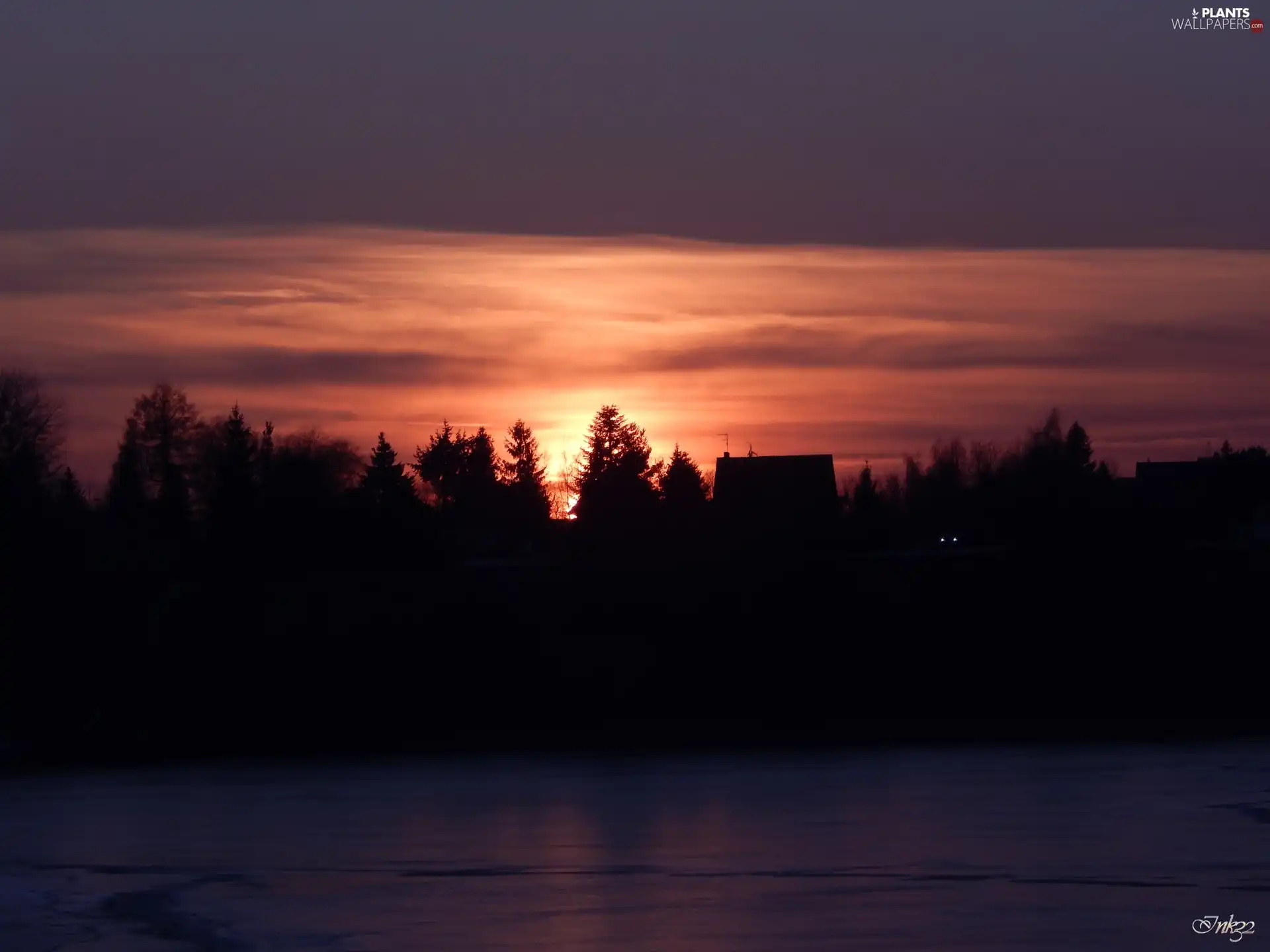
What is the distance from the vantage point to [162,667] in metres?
33.3

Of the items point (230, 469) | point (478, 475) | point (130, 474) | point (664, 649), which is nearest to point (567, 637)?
point (664, 649)

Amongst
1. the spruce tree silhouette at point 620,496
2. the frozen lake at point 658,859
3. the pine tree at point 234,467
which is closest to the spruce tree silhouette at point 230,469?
the pine tree at point 234,467

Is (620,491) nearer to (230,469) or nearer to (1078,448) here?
(230,469)

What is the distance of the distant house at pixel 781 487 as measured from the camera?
61375 millimetres

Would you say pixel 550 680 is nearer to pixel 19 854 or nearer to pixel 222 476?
pixel 19 854

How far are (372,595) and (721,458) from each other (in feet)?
120

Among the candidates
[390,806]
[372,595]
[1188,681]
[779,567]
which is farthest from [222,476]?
[390,806]

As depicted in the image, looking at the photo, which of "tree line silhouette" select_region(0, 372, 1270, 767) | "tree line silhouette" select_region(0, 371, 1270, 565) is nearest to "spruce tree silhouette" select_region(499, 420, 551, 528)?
"tree line silhouette" select_region(0, 371, 1270, 565)

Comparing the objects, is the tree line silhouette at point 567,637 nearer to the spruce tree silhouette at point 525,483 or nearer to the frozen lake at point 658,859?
the frozen lake at point 658,859

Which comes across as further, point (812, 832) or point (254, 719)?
point (254, 719)

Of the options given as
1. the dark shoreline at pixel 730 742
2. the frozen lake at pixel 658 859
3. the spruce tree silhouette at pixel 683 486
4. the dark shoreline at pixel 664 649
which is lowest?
the frozen lake at pixel 658 859

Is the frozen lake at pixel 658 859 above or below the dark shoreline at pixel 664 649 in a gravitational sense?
Result: below

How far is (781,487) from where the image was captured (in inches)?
2525

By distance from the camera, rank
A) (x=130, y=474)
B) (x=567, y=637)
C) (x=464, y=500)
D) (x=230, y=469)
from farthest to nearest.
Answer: (x=464, y=500)
(x=130, y=474)
(x=230, y=469)
(x=567, y=637)
